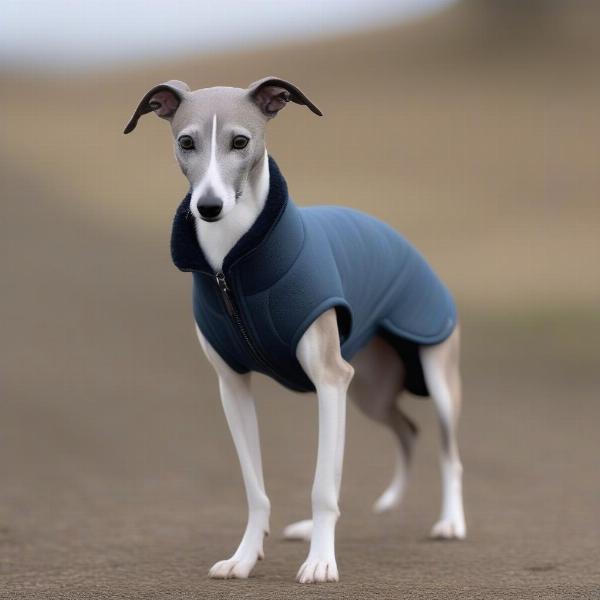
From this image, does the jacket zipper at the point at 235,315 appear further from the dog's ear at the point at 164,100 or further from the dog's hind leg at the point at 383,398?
the dog's hind leg at the point at 383,398

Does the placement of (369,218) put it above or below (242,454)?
above

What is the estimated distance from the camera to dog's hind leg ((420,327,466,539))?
6.29m

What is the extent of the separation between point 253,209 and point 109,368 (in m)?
8.45

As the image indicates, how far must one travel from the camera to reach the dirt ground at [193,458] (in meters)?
5.21

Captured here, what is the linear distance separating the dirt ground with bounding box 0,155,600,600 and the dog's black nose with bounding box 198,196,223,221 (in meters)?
1.43

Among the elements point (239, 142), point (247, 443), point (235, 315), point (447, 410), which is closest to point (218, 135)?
point (239, 142)

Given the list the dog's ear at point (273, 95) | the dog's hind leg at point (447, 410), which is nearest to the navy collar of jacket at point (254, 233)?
the dog's ear at point (273, 95)

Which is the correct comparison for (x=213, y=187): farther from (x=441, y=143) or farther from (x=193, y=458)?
(x=441, y=143)

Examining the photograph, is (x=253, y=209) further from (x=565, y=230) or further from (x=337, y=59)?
(x=337, y=59)

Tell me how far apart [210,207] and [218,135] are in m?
0.32

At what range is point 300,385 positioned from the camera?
17.1ft

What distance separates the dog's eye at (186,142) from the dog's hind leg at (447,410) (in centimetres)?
228

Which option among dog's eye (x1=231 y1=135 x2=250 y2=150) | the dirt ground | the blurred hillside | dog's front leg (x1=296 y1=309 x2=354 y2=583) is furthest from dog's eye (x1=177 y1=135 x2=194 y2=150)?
the blurred hillside

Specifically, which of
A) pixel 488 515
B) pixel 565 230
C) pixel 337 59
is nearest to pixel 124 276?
pixel 565 230
